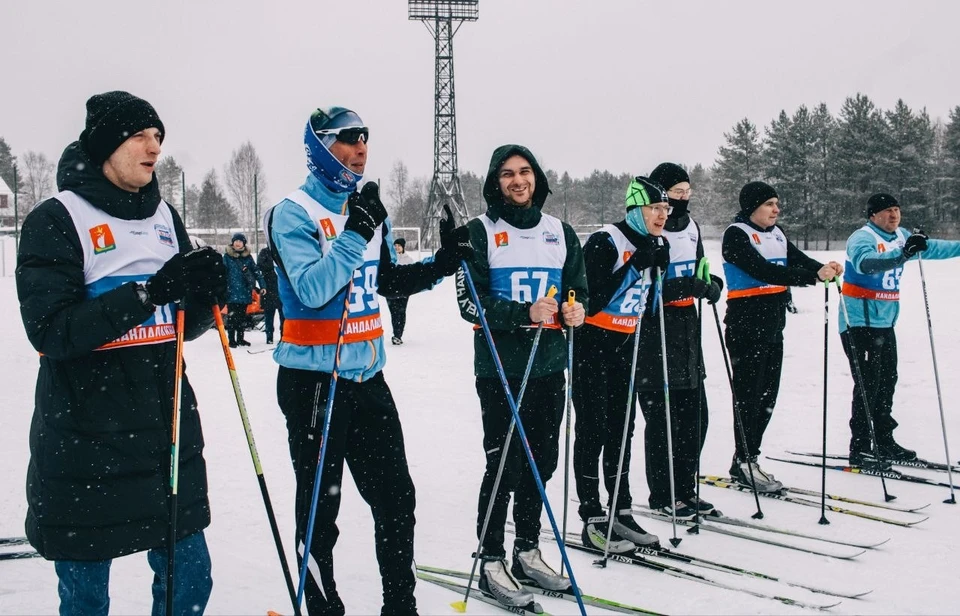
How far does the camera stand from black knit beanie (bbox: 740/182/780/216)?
573cm

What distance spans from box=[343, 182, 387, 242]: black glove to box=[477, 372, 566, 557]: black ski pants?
4.04 ft

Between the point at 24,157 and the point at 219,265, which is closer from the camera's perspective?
the point at 219,265

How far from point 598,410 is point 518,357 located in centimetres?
91

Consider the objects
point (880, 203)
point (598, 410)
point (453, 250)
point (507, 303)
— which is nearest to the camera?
point (453, 250)

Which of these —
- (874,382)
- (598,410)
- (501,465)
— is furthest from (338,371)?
(874,382)

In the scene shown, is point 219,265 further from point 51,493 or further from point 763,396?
point 763,396

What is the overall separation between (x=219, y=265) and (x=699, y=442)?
11.9 ft

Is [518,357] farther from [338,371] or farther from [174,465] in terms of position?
[174,465]

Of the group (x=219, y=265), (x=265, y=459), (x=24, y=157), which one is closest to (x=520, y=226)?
(x=219, y=265)

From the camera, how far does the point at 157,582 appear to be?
2654 mm

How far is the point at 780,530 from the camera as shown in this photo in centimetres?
471

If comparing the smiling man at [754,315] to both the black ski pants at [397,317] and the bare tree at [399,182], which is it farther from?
the bare tree at [399,182]

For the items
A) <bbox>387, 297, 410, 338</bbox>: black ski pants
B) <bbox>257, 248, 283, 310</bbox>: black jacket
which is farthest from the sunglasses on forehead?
<bbox>257, 248, 283, 310</bbox>: black jacket

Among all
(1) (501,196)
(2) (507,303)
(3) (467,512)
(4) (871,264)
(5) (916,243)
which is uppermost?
(1) (501,196)
